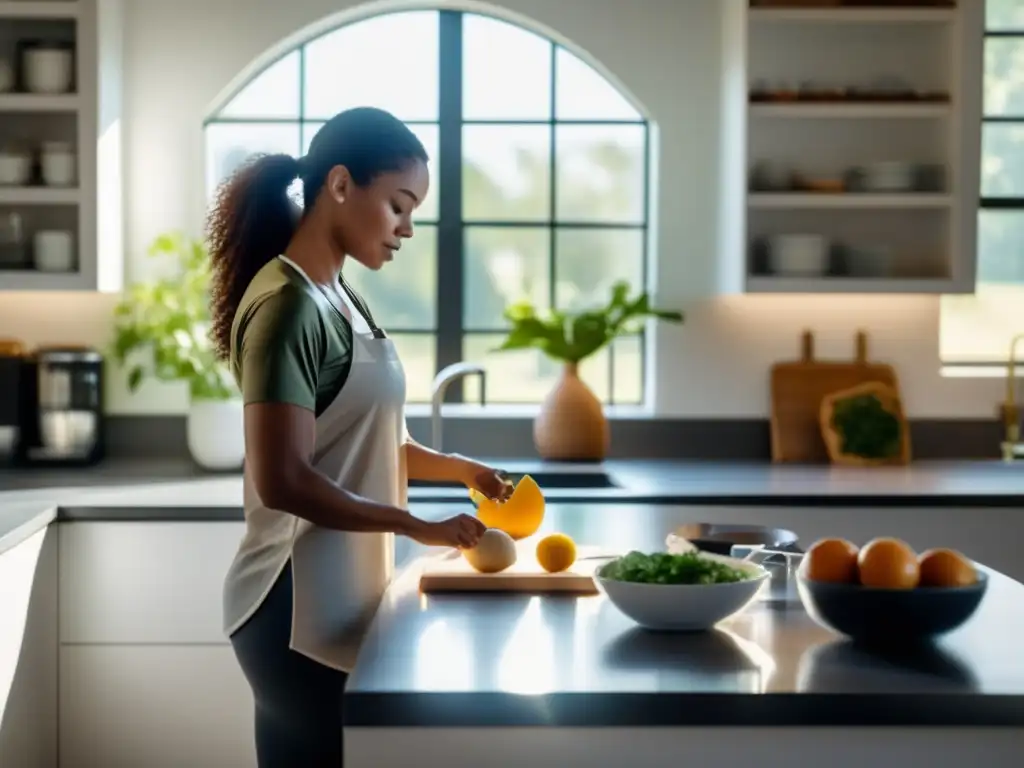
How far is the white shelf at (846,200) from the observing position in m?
3.89

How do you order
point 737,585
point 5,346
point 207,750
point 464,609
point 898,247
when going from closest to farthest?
point 737,585, point 464,609, point 207,750, point 5,346, point 898,247

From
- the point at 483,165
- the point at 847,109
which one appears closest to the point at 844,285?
the point at 847,109

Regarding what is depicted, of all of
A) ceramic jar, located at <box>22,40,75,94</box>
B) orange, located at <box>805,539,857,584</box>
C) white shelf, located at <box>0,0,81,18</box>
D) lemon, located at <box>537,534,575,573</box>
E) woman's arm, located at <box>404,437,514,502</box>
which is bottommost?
lemon, located at <box>537,534,575,573</box>

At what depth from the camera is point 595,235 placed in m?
4.30

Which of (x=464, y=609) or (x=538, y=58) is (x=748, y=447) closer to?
(x=538, y=58)

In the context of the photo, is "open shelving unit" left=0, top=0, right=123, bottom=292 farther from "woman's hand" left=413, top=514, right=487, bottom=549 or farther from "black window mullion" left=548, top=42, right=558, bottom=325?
"woman's hand" left=413, top=514, right=487, bottom=549

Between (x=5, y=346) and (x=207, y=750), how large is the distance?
126 centimetres

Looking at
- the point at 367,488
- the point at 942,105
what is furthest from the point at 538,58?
the point at 367,488

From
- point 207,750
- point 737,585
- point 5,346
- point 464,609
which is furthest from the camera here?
point 5,346

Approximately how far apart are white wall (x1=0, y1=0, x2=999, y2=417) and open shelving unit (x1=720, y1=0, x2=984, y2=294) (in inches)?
5.0

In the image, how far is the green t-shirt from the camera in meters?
1.85

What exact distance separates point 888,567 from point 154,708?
6.83ft

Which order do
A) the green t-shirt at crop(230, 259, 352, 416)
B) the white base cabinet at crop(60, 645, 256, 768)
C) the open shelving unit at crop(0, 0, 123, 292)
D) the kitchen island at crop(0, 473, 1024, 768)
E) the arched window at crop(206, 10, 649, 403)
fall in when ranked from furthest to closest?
the arched window at crop(206, 10, 649, 403)
the open shelving unit at crop(0, 0, 123, 292)
the white base cabinet at crop(60, 645, 256, 768)
the kitchen island at crop(0, 473, 1024, 768)
the green t-shirt at crop(230, 259, 352, 416)

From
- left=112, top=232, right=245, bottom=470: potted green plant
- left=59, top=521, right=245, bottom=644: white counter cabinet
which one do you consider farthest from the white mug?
left=59, top=521, right=245, bottom=644: white counter cabinet
